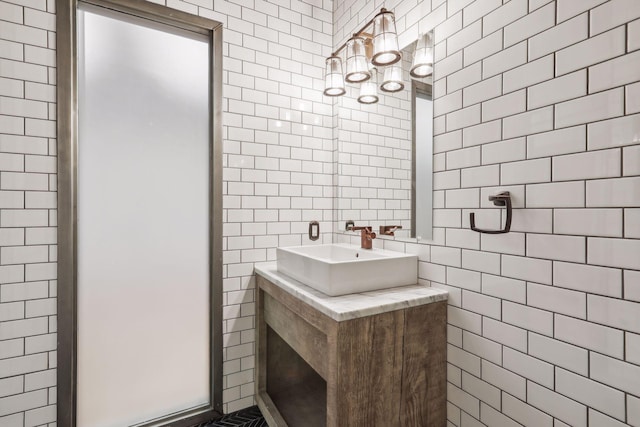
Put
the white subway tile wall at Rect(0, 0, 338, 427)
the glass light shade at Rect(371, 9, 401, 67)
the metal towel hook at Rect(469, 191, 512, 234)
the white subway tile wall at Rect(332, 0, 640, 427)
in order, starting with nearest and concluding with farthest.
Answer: the white subway tile wall at Rect(332, 0, 640, 427) → the metal towel hook at Rect(469, 191, 512, 234) → the white subway tile wall at Rect(0, 0, 338, 427) → the glass light shade at Rect(371, 9, 401, 67)

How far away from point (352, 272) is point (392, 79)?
3.47 feet

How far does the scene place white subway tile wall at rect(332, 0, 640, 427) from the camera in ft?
2.89

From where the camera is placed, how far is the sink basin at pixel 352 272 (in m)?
1.31

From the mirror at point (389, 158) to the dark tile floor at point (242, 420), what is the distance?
1.25 meters

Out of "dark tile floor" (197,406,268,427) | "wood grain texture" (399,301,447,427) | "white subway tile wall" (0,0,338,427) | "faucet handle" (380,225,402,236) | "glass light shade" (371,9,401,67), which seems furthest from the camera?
"dark tile floor" (197,406,268,427)

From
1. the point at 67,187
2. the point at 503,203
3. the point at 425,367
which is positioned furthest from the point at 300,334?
the point at 67,187

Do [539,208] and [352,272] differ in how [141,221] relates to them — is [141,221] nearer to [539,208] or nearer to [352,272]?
[352,272]

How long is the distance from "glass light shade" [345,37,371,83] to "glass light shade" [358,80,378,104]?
7 centimetres

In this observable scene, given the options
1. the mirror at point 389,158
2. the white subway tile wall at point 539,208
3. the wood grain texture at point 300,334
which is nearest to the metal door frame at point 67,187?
the wood grain texture at point 300,334

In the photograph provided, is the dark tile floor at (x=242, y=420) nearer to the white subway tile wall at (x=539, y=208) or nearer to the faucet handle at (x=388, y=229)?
the white subway tile wall at (x=539, y=208)

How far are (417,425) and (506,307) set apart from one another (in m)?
0.61

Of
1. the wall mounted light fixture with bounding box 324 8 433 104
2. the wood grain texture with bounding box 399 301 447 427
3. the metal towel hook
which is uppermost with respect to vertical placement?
the wall mounted light fixture with bounding box 324 8 433 104

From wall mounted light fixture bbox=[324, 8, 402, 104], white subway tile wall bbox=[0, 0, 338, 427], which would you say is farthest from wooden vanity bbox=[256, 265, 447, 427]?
wall mounted light fixture bbox=[324, 8, 402, 104]

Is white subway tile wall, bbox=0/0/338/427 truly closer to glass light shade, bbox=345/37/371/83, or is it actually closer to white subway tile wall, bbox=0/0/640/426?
white subway tile wall, bbox=0/0/640/426
